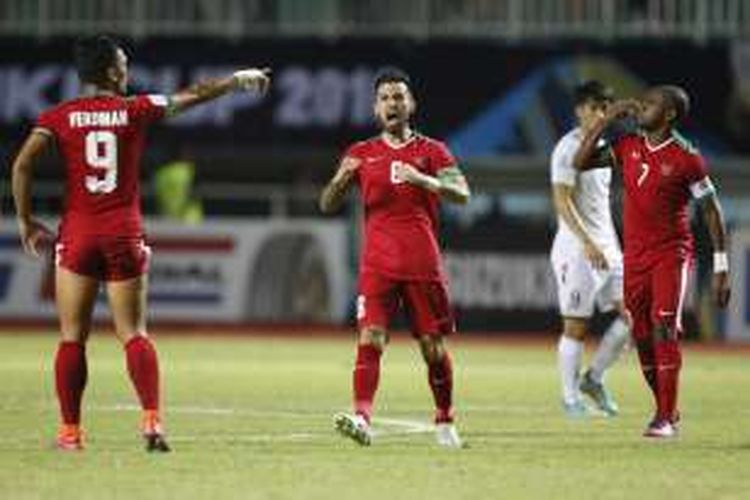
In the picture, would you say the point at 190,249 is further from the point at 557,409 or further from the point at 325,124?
the point at 557,409

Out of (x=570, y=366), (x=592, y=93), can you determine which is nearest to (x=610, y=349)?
(x=570, y=366)

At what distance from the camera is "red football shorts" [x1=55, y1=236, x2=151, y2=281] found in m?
11.7

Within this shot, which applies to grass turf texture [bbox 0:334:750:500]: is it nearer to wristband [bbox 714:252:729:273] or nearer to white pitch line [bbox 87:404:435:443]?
white pitch line [bbox 87:404:435:443]

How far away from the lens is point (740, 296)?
2639cm

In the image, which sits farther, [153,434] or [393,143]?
[393,143]

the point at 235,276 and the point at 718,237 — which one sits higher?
the point at 718,237

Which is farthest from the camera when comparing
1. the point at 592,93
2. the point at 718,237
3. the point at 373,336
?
the point at 592,93

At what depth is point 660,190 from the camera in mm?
13211


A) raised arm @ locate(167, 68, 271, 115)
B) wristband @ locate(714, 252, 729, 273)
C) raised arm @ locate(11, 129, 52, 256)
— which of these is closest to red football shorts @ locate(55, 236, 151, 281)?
raised arm @ locate(11, 129, 52, 256)

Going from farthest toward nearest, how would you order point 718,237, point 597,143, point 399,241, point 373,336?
point 597,143
point 718,237
point 399,241
point 373,336

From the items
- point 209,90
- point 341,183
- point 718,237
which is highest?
point 209,90

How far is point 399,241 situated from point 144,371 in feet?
5.74

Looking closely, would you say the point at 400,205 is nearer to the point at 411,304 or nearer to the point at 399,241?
the point at 399,241

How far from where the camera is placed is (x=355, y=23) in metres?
31.0
